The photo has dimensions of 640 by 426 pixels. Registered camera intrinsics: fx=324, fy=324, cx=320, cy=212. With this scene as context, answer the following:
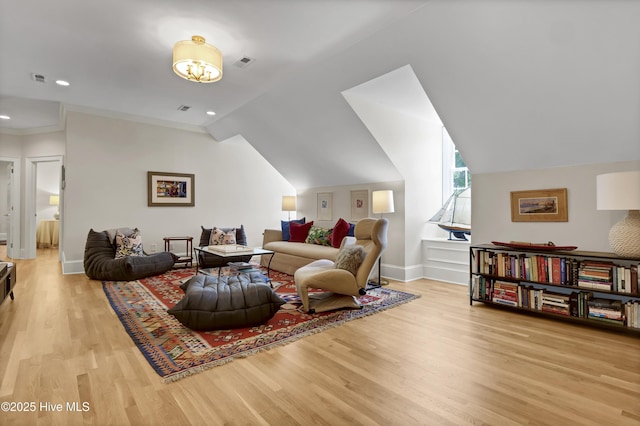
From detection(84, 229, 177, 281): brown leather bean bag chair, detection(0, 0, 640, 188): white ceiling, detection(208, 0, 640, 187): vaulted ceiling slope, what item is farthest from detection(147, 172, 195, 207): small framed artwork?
detection(208, 0, 640, 187): vaulted ceiling slope

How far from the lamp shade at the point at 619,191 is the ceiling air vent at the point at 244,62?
12.1 ft

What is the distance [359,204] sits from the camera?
5773 mm

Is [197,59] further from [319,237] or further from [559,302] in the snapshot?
[559,302]

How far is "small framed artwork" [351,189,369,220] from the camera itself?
5.66 metres

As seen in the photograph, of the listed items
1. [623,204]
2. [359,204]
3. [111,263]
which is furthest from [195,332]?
[623,204]

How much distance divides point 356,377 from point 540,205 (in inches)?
116

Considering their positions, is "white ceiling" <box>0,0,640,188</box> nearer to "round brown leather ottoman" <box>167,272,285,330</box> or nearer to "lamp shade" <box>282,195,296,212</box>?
"round brown leather ottoman" <box>167,272,285,330</box>

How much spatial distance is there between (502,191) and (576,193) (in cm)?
74

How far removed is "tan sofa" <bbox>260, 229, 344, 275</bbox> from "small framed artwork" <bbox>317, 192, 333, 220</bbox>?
0.95 meters

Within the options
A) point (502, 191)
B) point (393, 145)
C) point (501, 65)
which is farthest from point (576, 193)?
point (393, 145)

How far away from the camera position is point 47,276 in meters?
5.12

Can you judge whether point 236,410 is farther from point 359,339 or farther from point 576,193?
point 576,193

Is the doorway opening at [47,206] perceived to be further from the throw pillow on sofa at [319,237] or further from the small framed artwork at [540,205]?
the small framed artwork at [540,205]

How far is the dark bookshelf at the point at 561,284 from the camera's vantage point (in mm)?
2883
